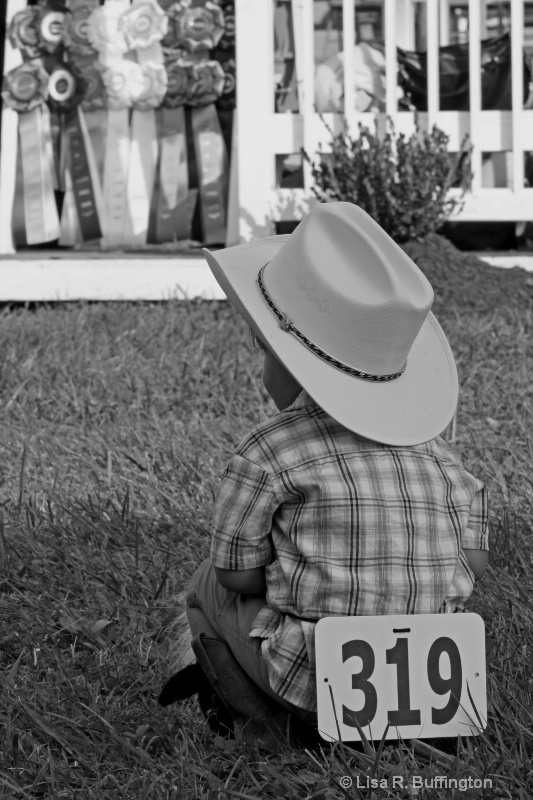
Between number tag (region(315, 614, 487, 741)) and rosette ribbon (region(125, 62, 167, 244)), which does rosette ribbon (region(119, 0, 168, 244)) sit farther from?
number tag (region(315, 614, 487, 741))

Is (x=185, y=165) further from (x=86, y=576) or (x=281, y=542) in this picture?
(x=281, y=542)

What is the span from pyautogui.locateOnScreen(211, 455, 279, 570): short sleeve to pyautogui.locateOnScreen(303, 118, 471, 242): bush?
13.8ft

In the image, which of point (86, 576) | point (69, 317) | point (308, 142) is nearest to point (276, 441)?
point (86, 576)

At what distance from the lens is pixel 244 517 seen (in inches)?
76.9

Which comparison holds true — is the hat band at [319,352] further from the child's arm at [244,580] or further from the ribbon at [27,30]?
the ribbon at [27,30]

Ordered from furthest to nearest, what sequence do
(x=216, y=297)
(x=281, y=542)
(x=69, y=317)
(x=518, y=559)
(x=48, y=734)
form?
(x=216, y=297) → (x=69, y=317) → (x=518, y=559) → (x=48, y=734) → (x=281, y=542)

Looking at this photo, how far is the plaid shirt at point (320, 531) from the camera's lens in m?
1.93

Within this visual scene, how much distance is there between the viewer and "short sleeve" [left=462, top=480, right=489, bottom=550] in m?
2.16

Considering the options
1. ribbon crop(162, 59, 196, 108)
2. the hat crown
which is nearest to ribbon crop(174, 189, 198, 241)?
ribbon crop(162, 59, 196, 108)

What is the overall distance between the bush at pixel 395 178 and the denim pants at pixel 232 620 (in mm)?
4079

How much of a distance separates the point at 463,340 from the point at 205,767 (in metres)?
3.46

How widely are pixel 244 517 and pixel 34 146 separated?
5.54m

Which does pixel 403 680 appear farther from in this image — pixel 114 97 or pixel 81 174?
pixel 81 174

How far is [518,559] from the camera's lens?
2.89 metres
